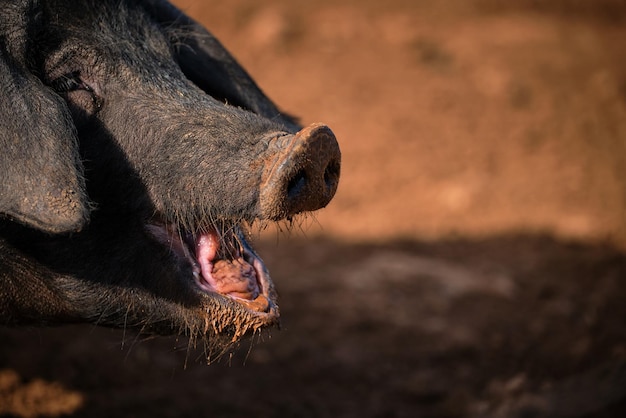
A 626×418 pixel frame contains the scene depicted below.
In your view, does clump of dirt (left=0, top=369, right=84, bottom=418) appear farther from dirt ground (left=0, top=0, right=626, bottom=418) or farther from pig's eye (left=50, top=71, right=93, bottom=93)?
pig's eye (left=50, top=71, right=93, bottom=93)

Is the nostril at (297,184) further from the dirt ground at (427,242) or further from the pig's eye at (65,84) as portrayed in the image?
the dirt ground at (427,242)

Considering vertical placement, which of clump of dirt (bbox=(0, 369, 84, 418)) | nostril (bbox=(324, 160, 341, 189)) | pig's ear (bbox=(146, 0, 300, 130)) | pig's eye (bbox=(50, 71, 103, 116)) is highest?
pig's ear (bbox=(146, 0, 300, 130))

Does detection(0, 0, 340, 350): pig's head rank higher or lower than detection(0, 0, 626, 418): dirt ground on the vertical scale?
lower

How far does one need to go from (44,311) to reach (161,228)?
21.5 inches

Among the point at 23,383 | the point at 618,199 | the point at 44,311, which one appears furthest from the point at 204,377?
the point at 618,199

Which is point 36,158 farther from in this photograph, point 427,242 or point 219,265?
point 427,242

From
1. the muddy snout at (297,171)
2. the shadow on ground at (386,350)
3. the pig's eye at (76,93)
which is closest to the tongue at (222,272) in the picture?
the muddy snout at (297,171)

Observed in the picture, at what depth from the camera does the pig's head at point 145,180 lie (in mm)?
2541

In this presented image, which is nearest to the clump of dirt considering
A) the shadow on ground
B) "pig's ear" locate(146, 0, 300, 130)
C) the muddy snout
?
the shadow on ground

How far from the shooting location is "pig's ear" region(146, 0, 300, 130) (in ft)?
10.9

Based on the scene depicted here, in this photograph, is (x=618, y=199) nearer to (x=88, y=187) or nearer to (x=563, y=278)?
(x=563, y=278)

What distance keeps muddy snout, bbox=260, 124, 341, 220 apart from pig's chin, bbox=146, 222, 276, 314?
30cm

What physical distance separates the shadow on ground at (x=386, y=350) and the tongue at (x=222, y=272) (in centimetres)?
82

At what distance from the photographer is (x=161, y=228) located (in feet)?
9.21
